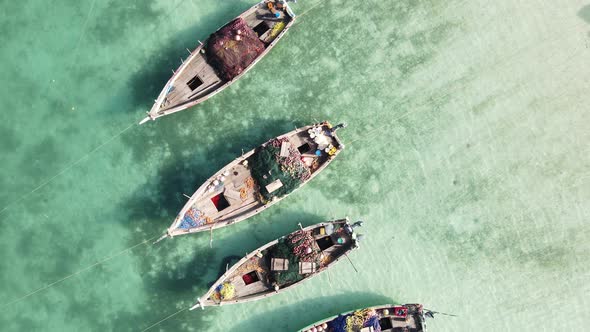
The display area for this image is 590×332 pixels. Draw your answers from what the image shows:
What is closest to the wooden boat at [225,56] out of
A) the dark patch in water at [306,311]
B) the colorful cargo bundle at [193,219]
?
the colorful cargo bundle at [193,219]

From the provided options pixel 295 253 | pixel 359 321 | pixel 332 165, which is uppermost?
pixel 332 165

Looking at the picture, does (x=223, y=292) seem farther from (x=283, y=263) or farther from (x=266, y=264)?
(x=283, y=263)

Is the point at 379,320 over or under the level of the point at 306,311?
under

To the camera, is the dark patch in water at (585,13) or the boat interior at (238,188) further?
the dark patch in water at (585,13)

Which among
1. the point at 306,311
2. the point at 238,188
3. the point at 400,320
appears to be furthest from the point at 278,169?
the point at 400,320

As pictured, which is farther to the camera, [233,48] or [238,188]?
[238,188]

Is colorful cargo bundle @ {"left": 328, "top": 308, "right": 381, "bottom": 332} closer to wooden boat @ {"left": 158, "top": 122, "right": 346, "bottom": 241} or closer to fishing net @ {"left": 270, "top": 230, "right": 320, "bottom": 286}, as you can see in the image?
fishing net @ {"left": 270, "top": 230, "right": 320, "bottom": 286}

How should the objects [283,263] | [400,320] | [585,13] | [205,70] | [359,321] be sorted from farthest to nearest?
[585,13] < [205,70] < [400,320] < [359,321] < [283,263]

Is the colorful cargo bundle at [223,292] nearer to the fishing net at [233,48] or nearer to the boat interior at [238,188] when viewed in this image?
the boat interior at [238,188]
